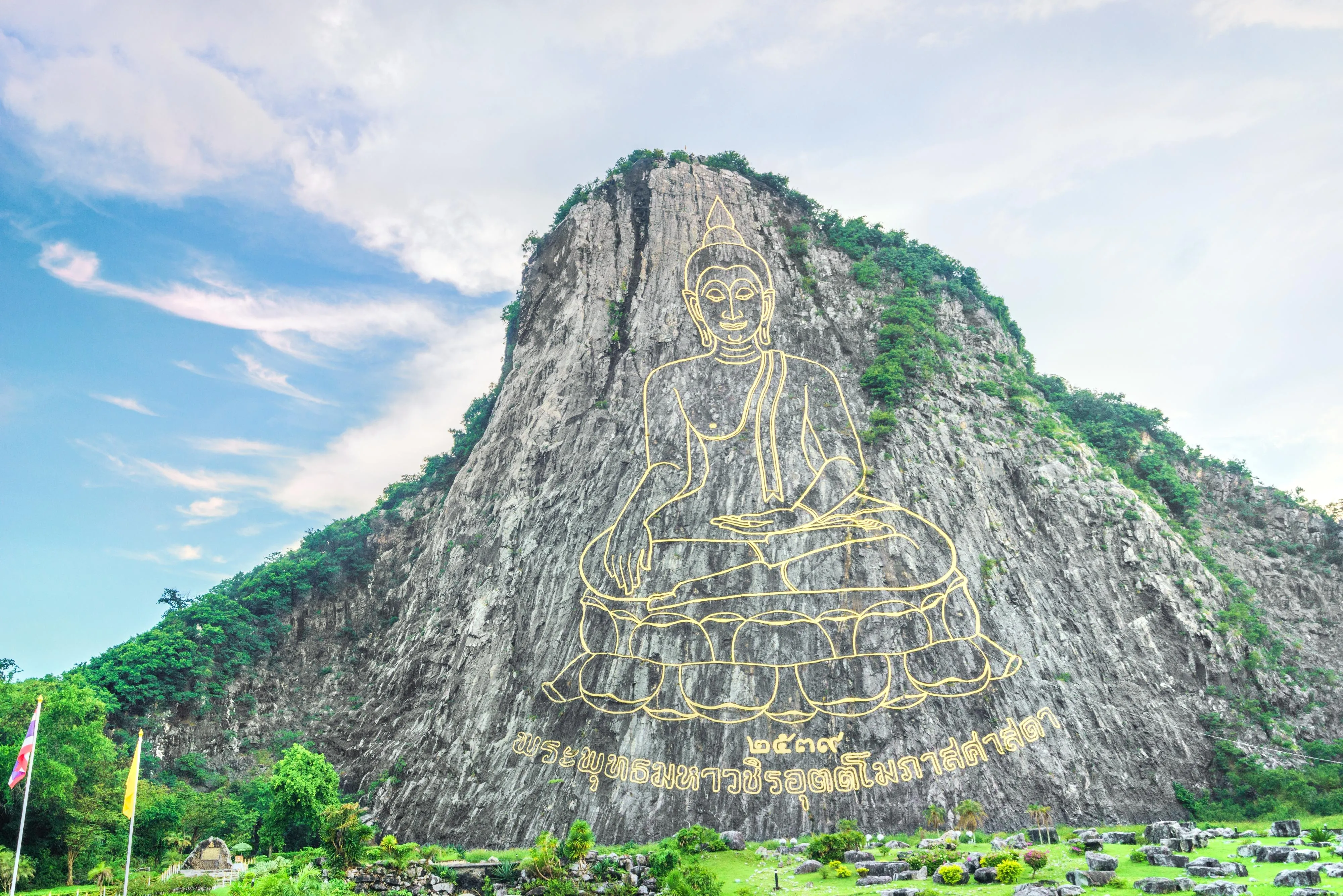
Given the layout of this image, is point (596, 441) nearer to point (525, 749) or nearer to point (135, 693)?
point (525, 749)

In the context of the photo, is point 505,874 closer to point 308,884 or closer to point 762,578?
point 308,884

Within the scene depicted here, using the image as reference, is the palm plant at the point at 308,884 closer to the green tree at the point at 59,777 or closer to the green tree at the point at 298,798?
the green tree at the point at 298,798

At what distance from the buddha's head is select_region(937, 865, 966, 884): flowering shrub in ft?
67.7

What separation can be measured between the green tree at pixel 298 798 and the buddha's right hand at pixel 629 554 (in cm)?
1034

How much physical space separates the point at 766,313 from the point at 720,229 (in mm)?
5850

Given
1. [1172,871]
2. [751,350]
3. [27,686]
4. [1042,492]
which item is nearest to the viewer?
[1172,871]

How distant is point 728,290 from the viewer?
1288 inches

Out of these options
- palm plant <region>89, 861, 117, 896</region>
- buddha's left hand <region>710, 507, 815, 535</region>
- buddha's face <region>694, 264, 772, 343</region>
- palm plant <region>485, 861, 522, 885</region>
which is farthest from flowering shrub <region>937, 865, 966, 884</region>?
buddha's face <region>694, 264, 772, 343</region>

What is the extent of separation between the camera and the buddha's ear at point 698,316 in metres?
31.8

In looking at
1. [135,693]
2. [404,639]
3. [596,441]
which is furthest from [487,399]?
[135,693]

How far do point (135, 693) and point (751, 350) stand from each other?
25.8 meters

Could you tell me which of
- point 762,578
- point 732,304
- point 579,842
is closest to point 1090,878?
point 579,842

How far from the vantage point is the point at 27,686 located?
20969mm

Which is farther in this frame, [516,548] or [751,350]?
[751,350]
